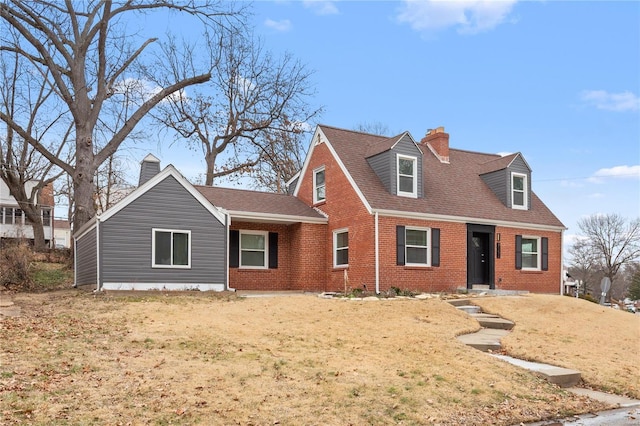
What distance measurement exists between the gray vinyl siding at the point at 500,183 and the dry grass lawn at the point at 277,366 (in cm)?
971

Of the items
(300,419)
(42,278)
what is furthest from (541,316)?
(42,278)

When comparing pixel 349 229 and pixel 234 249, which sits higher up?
pixel 349 229

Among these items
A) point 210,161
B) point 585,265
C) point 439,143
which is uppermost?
point 210,161

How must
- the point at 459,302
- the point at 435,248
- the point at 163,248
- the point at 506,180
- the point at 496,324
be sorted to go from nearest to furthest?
the point at 496,324
the point at 459,302
the point at 163,248
the point at 435,248
the point at 506,180

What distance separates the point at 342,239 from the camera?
20547 mm

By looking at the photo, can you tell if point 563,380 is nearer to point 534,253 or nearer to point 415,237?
point 415,237

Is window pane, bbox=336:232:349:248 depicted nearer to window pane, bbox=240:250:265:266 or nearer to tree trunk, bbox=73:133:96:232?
window pane, bbox=240:250:265:266

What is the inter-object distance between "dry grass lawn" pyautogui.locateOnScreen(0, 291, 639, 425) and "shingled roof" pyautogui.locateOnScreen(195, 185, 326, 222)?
20.2 ft

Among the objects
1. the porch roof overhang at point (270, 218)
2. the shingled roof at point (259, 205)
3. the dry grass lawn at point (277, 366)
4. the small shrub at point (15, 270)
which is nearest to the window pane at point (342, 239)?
the porch roof overhang at point (270, 218)

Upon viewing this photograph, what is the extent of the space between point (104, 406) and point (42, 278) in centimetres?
1847

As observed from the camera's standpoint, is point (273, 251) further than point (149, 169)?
Yes

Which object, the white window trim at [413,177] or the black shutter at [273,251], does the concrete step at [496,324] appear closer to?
the white window trim at [413,177]

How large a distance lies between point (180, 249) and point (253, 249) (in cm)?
363

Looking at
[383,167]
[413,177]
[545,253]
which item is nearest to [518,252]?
[545,253]
